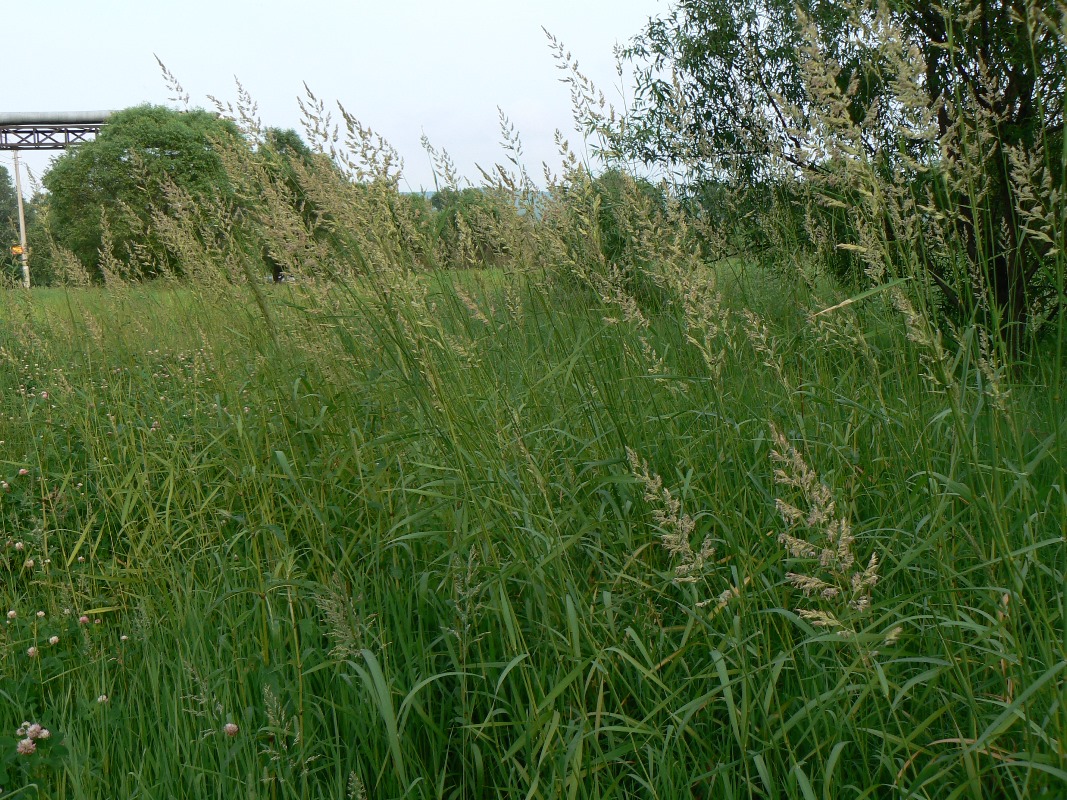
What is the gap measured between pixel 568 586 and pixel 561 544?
3.3 inches

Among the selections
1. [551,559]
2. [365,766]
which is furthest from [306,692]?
[551,559]

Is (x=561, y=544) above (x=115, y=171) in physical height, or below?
below

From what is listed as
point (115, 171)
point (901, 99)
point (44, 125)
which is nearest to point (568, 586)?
point (901, 99)

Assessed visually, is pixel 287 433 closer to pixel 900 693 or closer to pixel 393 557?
pixel 393 557

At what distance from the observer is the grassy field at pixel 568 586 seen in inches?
52.1

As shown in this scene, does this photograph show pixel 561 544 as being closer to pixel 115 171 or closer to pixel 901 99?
pixel 901 99

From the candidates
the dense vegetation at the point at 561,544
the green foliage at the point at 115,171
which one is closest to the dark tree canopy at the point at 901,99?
the dense vegetation at the point at 561,544

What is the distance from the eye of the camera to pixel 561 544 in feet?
5.08

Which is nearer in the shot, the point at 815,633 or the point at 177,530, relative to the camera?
the point at 815,633

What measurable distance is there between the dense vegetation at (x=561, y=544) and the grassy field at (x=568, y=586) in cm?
1

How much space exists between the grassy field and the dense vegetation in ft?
0.05

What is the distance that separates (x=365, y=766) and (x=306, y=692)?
0.69ft

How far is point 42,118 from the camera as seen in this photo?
25578mm

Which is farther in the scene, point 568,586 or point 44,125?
point 44,125
